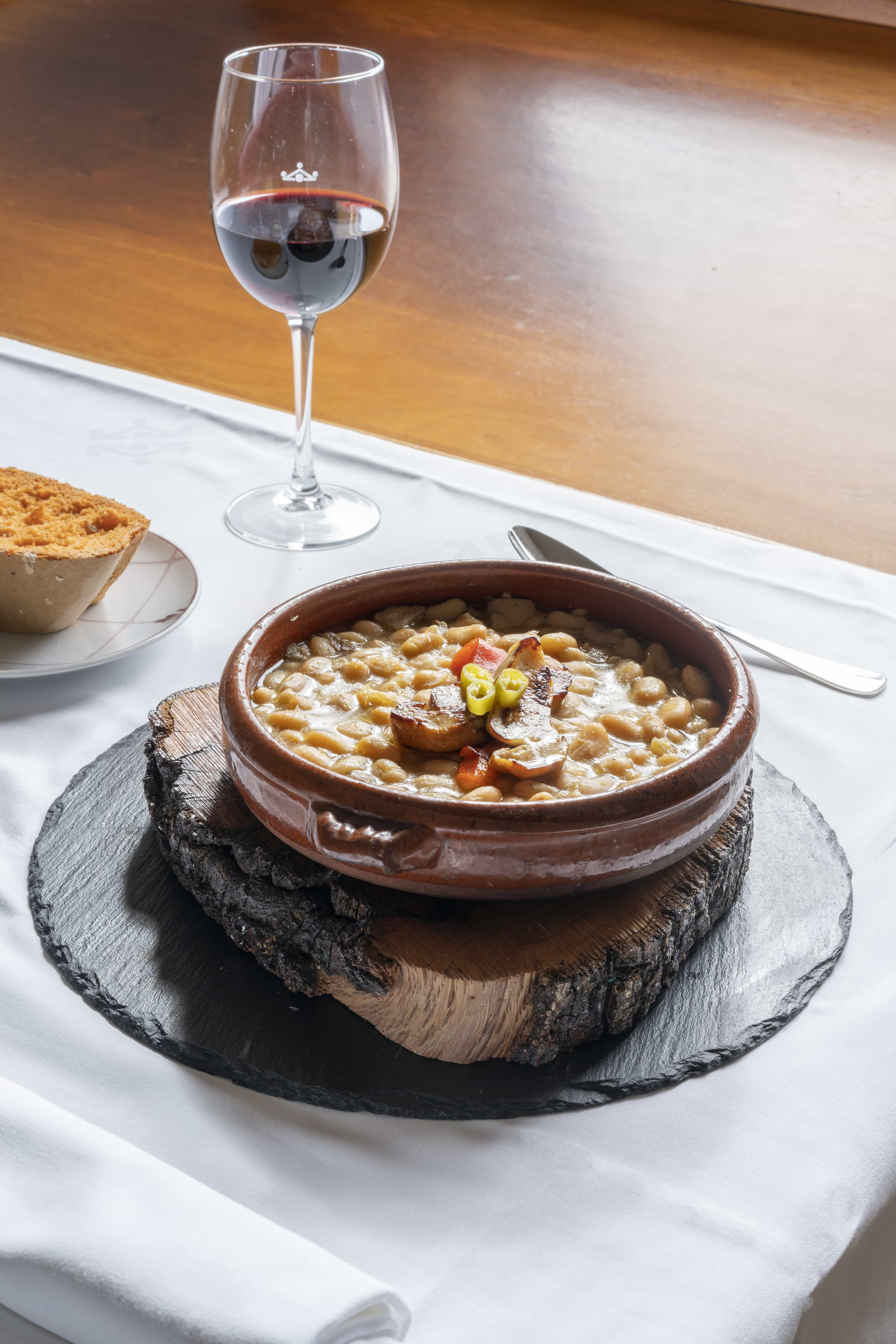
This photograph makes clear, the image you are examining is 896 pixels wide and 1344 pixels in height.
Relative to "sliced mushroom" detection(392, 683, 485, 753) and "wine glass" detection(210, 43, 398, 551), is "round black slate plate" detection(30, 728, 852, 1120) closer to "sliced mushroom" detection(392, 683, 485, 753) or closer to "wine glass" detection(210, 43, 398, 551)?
"sliced mushroom" detection(392, 683, 485, 753)

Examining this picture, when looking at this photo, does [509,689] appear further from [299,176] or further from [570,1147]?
[299,176]

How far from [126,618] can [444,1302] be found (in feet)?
2.27

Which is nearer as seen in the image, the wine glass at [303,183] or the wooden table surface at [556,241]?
the wine glass at [303,183]

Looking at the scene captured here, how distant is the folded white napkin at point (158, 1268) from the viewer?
58cm

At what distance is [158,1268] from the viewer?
601mm

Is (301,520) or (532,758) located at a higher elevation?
(532,758)

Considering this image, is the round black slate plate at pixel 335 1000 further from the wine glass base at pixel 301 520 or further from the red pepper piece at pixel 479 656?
the wine glass base at pixel 301 520

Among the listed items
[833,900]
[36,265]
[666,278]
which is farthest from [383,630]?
[666,278]

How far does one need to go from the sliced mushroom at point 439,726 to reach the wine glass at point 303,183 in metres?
0.51

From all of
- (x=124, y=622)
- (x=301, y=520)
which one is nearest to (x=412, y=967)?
(x=124, y=622)

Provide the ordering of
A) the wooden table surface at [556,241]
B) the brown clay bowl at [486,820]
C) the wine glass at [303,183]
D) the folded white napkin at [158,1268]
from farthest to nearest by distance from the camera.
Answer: the wooden table surface at [556,241]
the wine glass at [303,183]
the brown clay bowl at [486,820]
the folded white napkin at [158,1268]

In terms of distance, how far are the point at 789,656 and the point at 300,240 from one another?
2.02ft

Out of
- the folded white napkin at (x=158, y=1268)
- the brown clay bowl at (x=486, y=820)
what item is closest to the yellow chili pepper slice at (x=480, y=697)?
the brown clay bowl at (x=486, y=820)

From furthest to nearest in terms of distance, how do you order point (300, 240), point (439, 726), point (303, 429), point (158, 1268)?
1. point (303, 429)
2. point (300, 240)
3. point (439, 726)
4. point (158, 1268)
